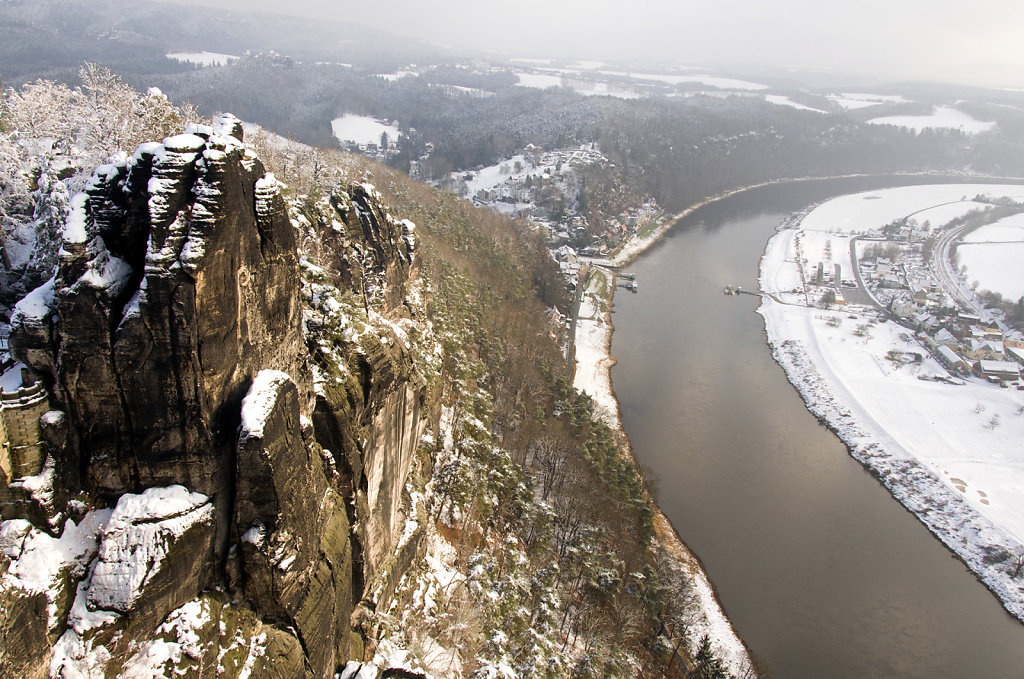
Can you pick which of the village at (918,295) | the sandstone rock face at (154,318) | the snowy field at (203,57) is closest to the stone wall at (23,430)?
the sandstone rock face at (154,318)

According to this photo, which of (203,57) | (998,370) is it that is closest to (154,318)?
(998,370)

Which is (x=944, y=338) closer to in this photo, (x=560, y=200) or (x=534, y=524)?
(x=534, y=524)

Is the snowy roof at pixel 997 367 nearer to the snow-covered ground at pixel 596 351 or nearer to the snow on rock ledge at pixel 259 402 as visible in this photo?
the snow-covered ground at pixel 596 351

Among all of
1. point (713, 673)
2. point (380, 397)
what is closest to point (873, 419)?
point (713, 673)

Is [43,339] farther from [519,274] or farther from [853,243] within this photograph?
[853,243]

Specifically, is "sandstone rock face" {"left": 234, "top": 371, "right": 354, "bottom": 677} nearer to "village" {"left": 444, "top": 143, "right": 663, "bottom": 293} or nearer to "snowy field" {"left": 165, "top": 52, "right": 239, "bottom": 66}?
"village" {"left": 444, "top": 143, "right": 663, "bottom": 293}
